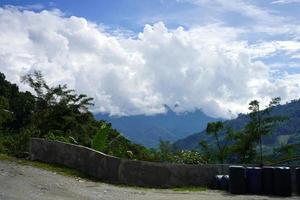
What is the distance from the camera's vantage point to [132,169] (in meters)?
20.3

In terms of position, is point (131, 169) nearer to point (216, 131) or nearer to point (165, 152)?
point (165, 152)

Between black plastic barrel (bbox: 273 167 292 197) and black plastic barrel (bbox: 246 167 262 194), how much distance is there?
21.2 inches

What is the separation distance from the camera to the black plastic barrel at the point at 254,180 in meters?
19.3

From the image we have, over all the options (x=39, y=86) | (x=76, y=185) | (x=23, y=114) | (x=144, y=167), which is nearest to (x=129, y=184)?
(x=144, y=167)

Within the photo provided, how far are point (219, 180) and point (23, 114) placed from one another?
40099mm

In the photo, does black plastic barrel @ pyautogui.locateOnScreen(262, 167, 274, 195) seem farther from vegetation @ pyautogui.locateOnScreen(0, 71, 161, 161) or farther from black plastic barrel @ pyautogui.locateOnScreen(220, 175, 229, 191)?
vegetation @ pyautogui.locateOnScreen(0, 71, 161, 161)

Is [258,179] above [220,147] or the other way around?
the other way around

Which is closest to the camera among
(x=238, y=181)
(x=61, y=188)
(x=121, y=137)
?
(x=61, y=188)

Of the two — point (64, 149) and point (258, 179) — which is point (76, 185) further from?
point (258, 179)

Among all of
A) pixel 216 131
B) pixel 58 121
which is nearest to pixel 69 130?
pixel 58 121

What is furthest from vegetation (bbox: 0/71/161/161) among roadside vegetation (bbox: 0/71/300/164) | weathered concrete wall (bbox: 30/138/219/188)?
weathered concrete wall (bbox: 30/138/219/188)

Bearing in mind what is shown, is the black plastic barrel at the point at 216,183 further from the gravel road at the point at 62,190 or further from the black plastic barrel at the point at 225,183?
the gravel road at the point at 62,190

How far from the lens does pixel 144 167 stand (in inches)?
806

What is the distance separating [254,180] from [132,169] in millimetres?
4620
